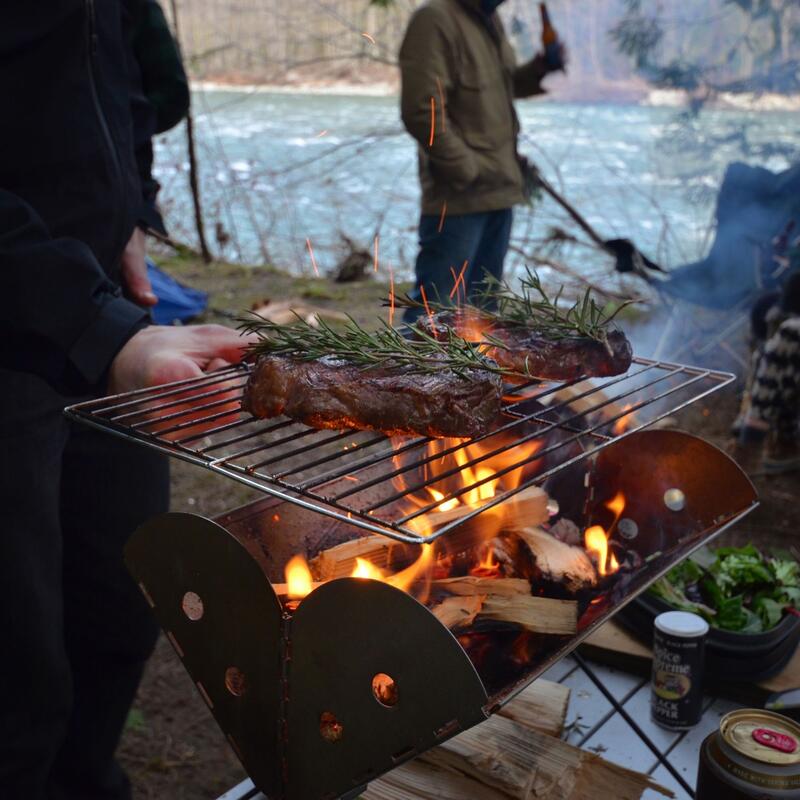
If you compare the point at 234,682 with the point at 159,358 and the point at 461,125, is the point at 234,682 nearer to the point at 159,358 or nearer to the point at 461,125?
the point at 159,358

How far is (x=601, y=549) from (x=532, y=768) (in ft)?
1.85

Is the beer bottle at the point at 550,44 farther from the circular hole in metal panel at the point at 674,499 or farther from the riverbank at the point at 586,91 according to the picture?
the circular hole in metal panel at the point at 674,499

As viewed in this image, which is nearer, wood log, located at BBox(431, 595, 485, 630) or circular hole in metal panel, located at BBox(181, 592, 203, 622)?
circular hole in metal panel, located at BBox(181, 592, 203, 622)

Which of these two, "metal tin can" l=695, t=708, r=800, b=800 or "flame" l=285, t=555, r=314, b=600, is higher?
"flame" l=285, t=555, r=314, b=600

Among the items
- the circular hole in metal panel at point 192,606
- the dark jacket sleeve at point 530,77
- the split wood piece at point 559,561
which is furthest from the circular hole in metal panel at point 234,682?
the dark jacket sleeve at point 530,77

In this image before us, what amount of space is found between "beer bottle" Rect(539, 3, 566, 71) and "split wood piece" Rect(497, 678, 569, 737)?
4586 mm

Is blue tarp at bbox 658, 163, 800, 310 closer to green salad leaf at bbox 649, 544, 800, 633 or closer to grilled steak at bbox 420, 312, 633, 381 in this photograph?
green salad leaf at bbox 649, 544, 800, 633

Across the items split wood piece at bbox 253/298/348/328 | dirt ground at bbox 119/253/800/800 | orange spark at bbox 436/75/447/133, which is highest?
orange spark at bbox 436/75/447/133

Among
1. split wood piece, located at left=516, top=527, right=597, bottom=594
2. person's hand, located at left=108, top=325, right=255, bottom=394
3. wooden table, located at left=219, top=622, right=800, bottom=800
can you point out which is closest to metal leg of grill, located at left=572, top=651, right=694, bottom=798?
wooden table, located at left=219, top=622, right=800, bottom=800

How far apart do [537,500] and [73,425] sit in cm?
139

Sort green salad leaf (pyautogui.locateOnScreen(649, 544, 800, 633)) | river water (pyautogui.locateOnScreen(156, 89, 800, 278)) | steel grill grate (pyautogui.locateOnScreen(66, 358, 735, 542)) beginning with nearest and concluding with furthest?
steel grill grate (pyautogui.locateOnScreen(66, 358, 735, 542))
green salad leaf (pyautogui.locateOnScreen(649, 544, 800, 633))
river water (pyautogui.locateOnScreen(156, 89, 800, 278))

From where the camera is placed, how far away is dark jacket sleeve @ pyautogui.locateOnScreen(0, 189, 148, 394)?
5.93 feet

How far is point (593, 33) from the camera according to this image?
7992 mm

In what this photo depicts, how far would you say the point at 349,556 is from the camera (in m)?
1.98
